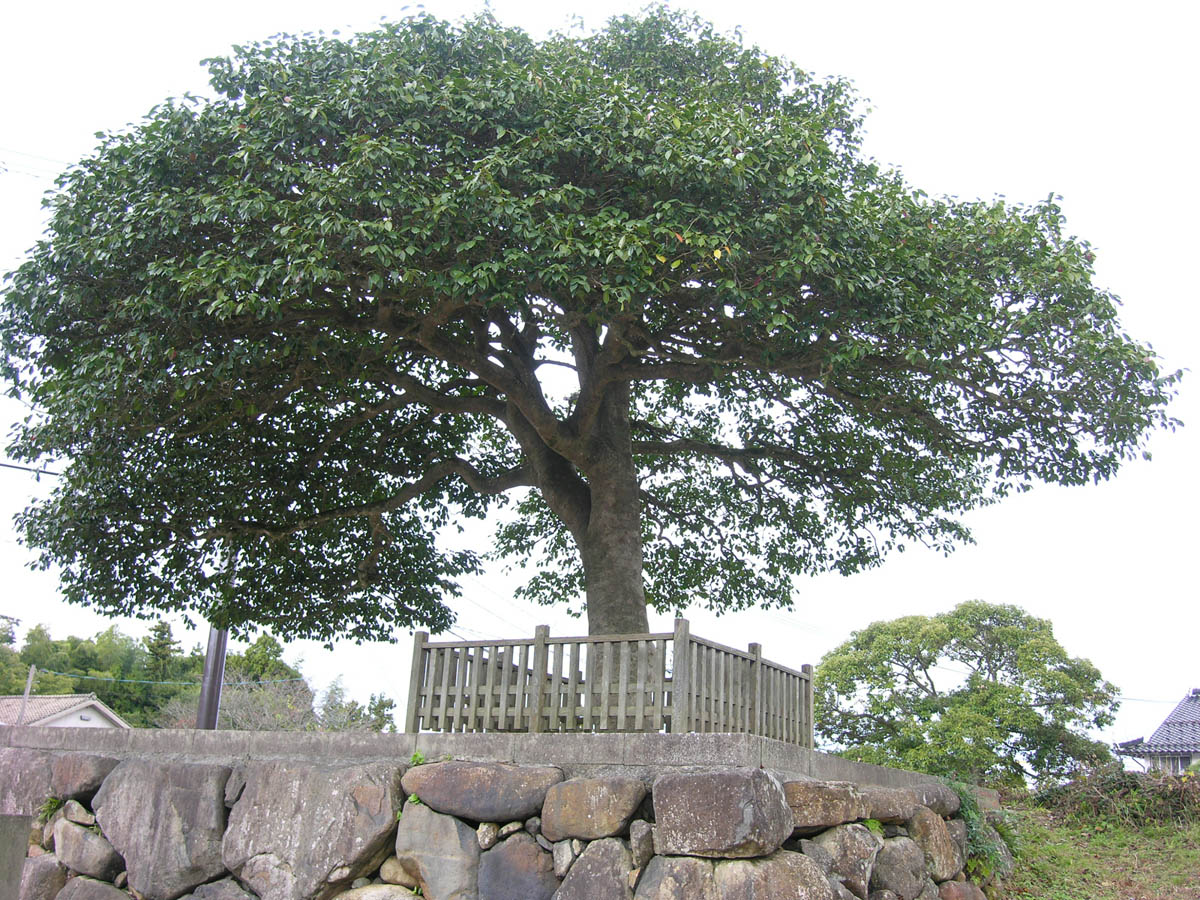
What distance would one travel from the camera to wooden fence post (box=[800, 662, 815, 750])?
875 cm

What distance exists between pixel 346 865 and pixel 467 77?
21.4 ft

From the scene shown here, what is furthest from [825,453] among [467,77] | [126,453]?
[126,453]

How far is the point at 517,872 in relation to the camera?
259 inches

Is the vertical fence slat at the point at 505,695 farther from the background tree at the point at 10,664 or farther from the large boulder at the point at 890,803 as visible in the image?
the background tree at the point at 10,664

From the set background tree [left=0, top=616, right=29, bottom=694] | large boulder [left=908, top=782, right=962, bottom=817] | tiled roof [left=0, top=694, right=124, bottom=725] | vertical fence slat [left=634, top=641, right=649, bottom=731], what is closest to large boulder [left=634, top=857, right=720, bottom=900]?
vertical fence slat [left=634, top=641, right=649, bottom=731]

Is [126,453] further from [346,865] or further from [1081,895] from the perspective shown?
[1081,895]

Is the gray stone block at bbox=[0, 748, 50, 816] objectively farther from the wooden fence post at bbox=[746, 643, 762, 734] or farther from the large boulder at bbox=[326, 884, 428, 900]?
the wooden fence post at bbox=[746, 643, 762, 734]

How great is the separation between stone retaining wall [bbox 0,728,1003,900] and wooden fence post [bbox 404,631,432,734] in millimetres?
408

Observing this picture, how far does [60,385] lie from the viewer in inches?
343

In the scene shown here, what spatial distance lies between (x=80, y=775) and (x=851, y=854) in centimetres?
666

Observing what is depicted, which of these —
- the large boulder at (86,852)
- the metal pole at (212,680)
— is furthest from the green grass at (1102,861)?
the metal pole at (212,680)

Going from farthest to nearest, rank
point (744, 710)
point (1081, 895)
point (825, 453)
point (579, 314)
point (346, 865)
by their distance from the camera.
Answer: point (825, 453) → point (1081, 895) → point (579, 314) → point (744, 710) → point (346, 865)

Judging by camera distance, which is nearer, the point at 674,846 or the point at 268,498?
the point at 674,846

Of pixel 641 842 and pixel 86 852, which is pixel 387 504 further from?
pixel 641 842
